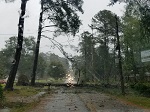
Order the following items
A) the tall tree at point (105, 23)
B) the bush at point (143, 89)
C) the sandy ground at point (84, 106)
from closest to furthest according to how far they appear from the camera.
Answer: the sandy ground at point (84, 106) < the bush at point (143, 89) < the tall tree at point (105, 23)

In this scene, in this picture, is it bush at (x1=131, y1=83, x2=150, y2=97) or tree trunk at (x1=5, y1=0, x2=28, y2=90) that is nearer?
bush at (x1=131, y1=83, x2=150, y2=97)

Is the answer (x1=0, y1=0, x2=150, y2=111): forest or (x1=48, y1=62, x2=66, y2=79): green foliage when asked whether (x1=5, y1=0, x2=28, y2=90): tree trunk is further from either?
(x1=48, y1=62, x2=66, y2=79): green foliage

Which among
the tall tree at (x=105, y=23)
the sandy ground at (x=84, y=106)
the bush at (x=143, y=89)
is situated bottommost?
the sandy ground at (x=84, y=106)

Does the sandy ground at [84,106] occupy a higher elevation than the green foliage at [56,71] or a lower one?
lower

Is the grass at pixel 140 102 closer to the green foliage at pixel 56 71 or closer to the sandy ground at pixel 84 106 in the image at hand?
the sandy ground at pixel 84 106

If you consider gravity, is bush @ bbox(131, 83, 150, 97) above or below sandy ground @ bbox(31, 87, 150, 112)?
above

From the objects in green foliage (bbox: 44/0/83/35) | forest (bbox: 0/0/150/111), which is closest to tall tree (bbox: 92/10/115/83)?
forest (bbox: 0/0/150/111)

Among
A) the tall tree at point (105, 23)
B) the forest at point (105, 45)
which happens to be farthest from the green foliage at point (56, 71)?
the tall tree at point (105, 23)

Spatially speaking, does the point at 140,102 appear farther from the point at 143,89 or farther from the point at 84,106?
the point at 143,89

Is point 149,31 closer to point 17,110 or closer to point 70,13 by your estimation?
point 70,13

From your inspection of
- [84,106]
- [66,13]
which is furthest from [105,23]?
[84,106]

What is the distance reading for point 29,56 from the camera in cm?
12250

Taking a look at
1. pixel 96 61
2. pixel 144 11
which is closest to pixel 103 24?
pixel 96 61

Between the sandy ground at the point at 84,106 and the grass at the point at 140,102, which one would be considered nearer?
the sandy ground at the point at 84,106
